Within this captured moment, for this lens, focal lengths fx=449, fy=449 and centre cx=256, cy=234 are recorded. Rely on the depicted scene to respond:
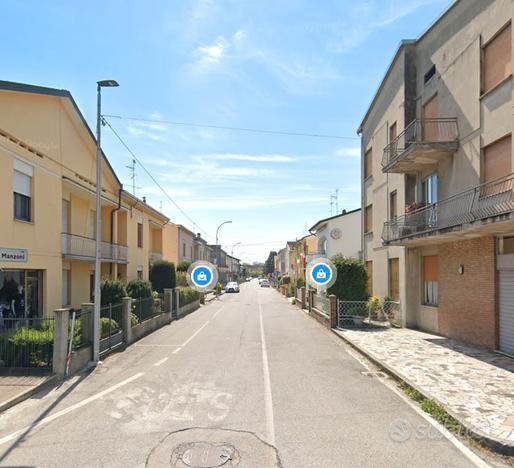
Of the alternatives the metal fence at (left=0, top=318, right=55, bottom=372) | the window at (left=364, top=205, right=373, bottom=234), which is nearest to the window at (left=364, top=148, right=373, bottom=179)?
the window at (left=364, top=205, right=373, bottom=234)

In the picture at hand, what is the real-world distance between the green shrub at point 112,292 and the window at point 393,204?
1175 centimetres

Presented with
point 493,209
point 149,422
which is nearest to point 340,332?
point 493,209

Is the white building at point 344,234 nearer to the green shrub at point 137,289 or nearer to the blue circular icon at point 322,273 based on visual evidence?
the blue circular icon at point 322,273

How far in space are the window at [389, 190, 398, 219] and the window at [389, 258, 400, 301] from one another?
198 cm

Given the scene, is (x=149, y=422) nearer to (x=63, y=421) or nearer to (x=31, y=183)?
(x=63, y=421)

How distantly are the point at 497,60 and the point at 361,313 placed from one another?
1055cm

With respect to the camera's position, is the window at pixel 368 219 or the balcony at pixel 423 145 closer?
the balcony at pixel 423 145

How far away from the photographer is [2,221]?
42.3ft

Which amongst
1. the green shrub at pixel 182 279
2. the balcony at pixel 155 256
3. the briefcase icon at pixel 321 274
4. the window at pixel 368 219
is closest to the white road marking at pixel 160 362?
the briefcase icon at pixel 321 274

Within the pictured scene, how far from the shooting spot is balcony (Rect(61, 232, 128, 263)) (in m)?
17.0

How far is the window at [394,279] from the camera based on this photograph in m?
18.9

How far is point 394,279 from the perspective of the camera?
19.5m

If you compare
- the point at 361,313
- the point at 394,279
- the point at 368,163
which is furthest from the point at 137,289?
the point at 368,163

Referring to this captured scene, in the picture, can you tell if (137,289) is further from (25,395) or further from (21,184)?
(25,395)
